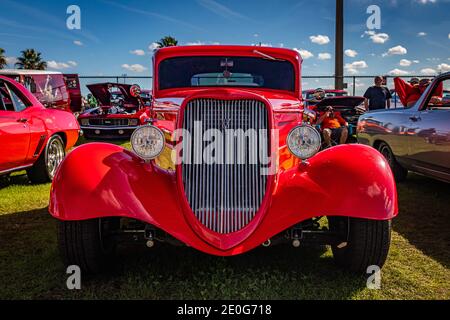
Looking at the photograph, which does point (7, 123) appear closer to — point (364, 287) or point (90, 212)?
Result: point (90, 212)

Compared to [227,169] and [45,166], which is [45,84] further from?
[227,169]

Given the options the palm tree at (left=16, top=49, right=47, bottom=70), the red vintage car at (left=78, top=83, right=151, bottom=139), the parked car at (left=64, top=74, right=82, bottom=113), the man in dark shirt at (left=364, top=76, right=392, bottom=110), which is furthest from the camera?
the palm tree at (left=16, top=49, right=47, bottom=70)

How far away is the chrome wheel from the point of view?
6.70m

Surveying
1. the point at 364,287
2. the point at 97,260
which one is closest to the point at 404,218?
the point at 364,287

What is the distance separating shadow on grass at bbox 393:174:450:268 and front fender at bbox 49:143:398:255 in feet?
3.87

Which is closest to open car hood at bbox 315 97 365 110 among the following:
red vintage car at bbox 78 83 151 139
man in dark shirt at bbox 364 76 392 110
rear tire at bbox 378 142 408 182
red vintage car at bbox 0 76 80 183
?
man in dark shirt at bbox 364 76 392 110

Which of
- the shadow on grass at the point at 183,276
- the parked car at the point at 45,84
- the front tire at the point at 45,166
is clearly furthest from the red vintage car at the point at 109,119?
the shadow on grass at the point at 183,276

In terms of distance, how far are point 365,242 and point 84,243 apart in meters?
1.94

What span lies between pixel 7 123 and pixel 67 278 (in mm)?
3265

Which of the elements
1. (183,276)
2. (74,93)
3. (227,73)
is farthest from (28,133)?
(74,93)

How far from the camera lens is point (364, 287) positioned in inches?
118

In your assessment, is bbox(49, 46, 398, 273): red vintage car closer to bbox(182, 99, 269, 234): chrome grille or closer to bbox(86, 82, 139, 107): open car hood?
bbox(182, 99, 269, 234): chrome grille

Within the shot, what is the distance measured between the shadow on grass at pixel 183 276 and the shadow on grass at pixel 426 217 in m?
1.04
